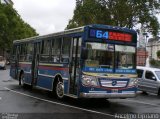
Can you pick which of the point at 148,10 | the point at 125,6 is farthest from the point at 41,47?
the point at 148,10

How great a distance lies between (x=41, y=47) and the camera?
19.9m

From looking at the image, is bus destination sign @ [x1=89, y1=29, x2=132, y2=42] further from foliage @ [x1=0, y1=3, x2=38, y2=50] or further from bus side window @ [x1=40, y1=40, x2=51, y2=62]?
foliage @ [x1=0, y1=3, x2=38, y2=50]

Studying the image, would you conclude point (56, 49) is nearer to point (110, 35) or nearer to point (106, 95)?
point (110, 35)

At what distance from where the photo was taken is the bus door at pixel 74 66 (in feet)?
50.5

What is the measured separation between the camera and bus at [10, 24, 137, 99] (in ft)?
48.7

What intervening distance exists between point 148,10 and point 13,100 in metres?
24.9

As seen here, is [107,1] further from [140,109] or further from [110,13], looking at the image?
[140,109]

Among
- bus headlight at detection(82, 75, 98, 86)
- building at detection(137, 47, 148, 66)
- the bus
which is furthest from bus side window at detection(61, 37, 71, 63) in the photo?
building at detection(137, 47, 148, 66)

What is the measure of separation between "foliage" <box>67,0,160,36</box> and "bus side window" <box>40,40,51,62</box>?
62.6ft

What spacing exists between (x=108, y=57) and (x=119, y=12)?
75.9 ft

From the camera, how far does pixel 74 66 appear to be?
15695 mm

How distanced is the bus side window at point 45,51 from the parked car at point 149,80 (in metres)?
6.23

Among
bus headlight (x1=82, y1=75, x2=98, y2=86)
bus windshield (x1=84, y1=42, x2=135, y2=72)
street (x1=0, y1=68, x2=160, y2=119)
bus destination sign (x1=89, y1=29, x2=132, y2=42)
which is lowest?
street (x1=0, y1=68, x2=160, y2=119)

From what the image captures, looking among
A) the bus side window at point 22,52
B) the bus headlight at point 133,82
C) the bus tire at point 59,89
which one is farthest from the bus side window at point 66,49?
the bus side window at point 22,52
